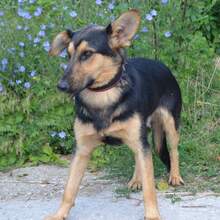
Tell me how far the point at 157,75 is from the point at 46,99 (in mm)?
1750

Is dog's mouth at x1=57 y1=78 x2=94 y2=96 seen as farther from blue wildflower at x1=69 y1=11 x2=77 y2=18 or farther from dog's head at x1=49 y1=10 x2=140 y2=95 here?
blue wildflower at x1=69 y1=11 x2=77 y2=18

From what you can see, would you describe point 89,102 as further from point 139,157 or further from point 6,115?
point 6,115

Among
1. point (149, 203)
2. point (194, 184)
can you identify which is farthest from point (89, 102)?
point (194, 184)

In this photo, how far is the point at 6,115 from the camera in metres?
7.56

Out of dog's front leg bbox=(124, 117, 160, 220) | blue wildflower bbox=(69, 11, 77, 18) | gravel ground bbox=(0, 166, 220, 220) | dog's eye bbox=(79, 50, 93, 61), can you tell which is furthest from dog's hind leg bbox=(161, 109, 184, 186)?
blue wildflower bbox=(69, 11, 77, 18)

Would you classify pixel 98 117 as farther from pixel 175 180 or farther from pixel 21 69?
pixel 21 69

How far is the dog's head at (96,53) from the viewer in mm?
5102

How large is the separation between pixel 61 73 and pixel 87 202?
213cm

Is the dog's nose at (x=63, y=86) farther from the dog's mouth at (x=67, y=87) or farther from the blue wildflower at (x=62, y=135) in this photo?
the blue wildflower at (x=62, y=135)

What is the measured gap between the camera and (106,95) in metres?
5.50

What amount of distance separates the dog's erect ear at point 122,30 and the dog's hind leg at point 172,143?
1.22 metres

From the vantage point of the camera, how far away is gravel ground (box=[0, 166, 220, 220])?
18.6ft

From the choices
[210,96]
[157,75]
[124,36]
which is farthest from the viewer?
[210,96]

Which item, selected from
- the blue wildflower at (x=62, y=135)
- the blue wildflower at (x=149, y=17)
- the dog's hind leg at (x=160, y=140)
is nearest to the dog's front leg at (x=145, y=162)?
the dog's hind leg at (x=160, y=140)
